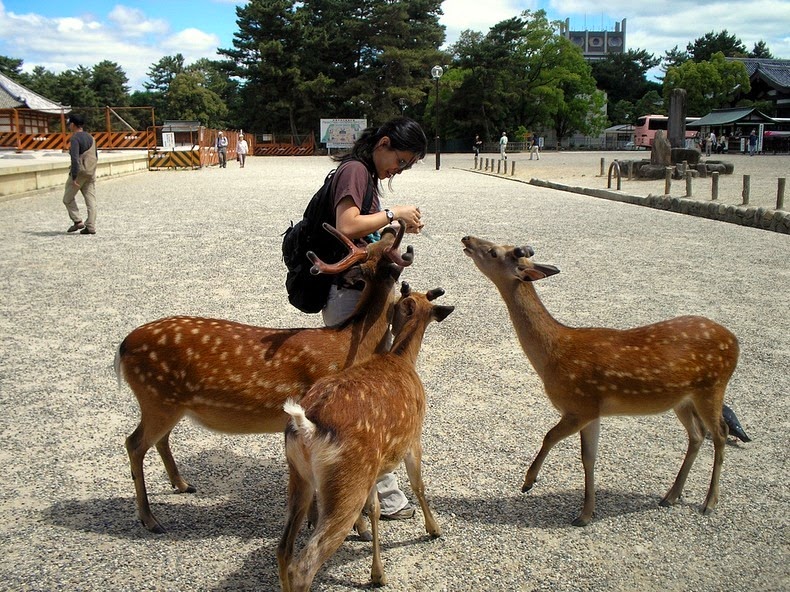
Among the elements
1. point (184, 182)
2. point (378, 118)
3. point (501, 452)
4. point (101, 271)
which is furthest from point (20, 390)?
point (378, 118)

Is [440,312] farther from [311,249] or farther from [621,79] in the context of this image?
[621,79]

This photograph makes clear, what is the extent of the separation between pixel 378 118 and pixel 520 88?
14.4m

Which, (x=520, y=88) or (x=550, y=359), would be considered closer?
(x=550, y=359)

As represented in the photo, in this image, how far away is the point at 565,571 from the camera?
3.08 m

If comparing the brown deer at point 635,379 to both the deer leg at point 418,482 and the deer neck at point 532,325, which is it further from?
the deer leg at point 418,482

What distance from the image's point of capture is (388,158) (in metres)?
3.59

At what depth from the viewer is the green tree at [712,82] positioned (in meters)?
58.8

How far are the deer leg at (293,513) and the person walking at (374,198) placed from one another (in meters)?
0.61

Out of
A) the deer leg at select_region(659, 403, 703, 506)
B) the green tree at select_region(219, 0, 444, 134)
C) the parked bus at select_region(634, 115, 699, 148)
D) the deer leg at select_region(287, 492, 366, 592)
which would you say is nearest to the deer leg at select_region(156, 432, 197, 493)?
the deer leg at select_region(287, 492, 366, 592)

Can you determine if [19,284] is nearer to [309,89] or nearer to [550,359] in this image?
[550,359]

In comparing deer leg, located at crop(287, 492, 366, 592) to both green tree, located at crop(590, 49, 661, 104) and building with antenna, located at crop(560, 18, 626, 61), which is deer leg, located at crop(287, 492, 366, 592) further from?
building with antenna, located at crop(560, 18, 626, 61)

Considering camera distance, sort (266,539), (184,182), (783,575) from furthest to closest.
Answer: (184,182) < (266,539) < (783,575)

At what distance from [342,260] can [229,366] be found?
2.30 ft

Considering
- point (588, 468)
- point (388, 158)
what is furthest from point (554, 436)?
point (388, 158)
